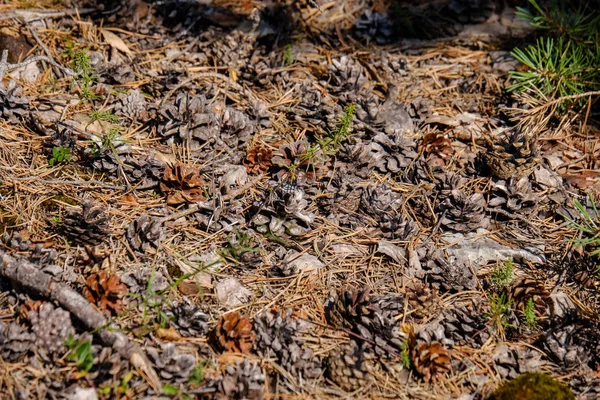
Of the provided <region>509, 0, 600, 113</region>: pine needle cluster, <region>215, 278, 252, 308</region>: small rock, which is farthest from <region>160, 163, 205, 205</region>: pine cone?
<region>509, 0, 600, 113</region>: pine needle cluster

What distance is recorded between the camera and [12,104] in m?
3.54

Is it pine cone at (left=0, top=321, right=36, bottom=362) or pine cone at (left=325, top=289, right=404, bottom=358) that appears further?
pine cone at (left=325, top=289, right=404, bottom=358)

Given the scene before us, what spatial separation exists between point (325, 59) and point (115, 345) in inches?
111

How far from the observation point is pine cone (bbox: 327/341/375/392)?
2627 mm

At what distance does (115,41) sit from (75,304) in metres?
2.37

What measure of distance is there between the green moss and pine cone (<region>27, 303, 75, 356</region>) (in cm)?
201

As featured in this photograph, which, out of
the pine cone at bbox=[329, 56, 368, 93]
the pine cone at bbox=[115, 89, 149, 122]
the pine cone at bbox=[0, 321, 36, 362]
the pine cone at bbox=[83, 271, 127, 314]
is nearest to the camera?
the pine cone at bbox=[0, 321, 36, 362]

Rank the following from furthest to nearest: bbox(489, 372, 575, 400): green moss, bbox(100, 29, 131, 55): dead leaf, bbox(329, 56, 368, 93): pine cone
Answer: bbox(100, 29, 131, 55): dead leaf
bbox(329, 56, 368, 93): pine cone
bbox(489, 372, 575, 400): green moss

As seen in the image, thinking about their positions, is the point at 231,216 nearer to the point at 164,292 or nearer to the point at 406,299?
the point at 164,292

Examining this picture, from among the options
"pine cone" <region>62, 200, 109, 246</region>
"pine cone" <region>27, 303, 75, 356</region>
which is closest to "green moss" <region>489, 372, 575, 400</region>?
"pine cone" <region>27, 303, 75, 356</region>

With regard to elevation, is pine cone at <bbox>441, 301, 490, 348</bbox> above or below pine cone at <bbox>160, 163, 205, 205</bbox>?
below

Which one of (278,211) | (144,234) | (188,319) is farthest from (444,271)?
(144,234)

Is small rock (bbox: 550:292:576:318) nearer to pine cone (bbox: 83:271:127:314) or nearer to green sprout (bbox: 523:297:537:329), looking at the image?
green sprout (bbox: 523:297:537:329)

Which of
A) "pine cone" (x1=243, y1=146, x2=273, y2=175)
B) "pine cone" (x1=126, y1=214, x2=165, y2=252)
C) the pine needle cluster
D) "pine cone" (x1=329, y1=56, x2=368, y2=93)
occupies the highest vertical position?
the pine needle cluster
